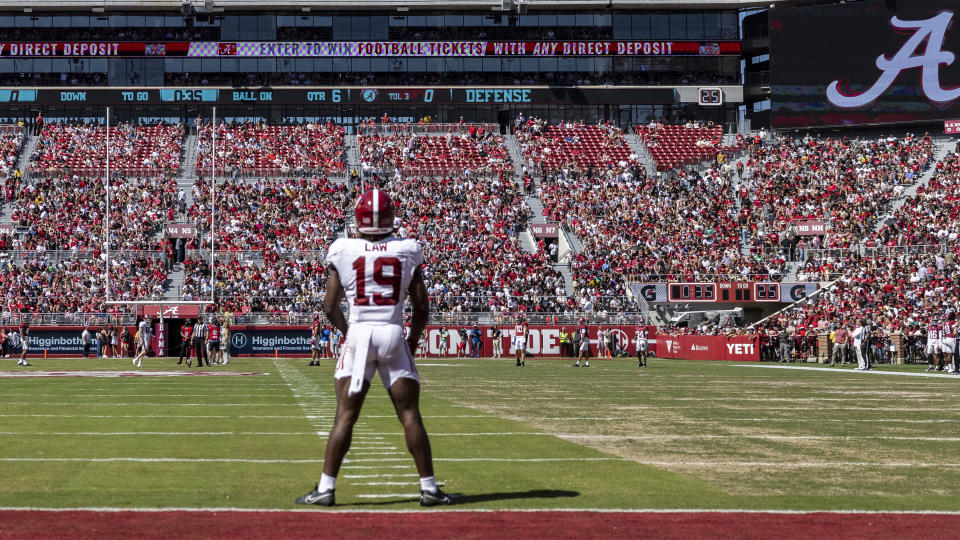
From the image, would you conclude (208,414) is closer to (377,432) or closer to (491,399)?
(377,432)

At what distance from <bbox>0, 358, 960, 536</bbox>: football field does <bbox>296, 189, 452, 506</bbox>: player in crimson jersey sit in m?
0.42

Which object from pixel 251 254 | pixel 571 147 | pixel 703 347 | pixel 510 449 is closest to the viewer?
pixel 510 449

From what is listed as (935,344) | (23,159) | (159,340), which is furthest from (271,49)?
(935,344)

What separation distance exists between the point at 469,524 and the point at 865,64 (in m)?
64.1

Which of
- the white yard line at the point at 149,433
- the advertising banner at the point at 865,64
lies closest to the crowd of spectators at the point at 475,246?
the advertising banner at the point at 865,64

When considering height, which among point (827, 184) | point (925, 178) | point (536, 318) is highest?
point (925, 178)

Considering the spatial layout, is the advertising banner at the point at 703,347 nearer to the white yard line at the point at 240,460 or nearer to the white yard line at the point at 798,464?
the white yard line at the point at 798,464

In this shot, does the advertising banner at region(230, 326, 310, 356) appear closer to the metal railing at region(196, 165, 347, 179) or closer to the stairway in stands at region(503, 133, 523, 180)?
the metal railing at region(196, 165, 347, 179)

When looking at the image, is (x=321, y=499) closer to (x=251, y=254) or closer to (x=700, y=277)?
(x=700, y=277)

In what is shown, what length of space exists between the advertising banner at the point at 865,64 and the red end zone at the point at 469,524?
61.8 meters

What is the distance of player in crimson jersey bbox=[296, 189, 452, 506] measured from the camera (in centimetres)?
831

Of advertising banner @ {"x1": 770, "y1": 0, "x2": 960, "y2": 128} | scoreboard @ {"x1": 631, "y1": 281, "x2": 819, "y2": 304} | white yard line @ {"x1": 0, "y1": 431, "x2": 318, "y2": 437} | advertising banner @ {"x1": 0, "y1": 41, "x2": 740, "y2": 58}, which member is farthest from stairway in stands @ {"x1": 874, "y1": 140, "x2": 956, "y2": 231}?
white yard line @ {"x1": 0, "y1": 431, "x2": 318, "y2": 437}

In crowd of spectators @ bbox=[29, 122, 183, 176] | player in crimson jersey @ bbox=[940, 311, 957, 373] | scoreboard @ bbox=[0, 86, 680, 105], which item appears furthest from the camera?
scoreboard @ bbox=[0, 86, 680, 105]

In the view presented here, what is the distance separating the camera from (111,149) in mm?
66188
